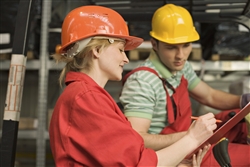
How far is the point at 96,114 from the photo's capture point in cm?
153

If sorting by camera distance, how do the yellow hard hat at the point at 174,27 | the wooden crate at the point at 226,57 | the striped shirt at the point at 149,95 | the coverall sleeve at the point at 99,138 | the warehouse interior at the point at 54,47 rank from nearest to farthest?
the coverall sleeve at the point at 99,138
the striped shirt at the point at 149,95
the yellow hard hat at the point at 174,27
the warehouse interior at the point at 54,47
the wooden crate at the point at 226,57

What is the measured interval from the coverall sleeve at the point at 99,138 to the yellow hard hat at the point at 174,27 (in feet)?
2.61

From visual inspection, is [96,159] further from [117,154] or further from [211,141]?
[211,141]

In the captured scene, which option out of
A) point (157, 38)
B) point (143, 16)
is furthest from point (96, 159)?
point (143, 16)

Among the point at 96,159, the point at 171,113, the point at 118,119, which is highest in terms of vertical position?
the point at 118,119

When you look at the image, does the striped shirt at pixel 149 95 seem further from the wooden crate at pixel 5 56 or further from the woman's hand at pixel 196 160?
the wooden crate at pixel 5 56

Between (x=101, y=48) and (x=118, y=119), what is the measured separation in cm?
28

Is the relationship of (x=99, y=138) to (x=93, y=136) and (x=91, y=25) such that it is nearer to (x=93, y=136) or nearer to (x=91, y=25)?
(x=93, y=136)

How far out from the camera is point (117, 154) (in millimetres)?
1515

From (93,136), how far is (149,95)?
0.68 metres

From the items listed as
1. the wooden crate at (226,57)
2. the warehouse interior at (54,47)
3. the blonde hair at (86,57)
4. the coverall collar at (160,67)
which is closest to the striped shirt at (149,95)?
the coverall collar at (160,67)

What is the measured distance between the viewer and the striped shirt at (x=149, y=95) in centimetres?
214

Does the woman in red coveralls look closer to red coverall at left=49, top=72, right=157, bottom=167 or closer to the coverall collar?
red coverall at left=49, top=72, right=157, bottom=167

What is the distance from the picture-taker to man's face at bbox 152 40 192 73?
2.25 m
